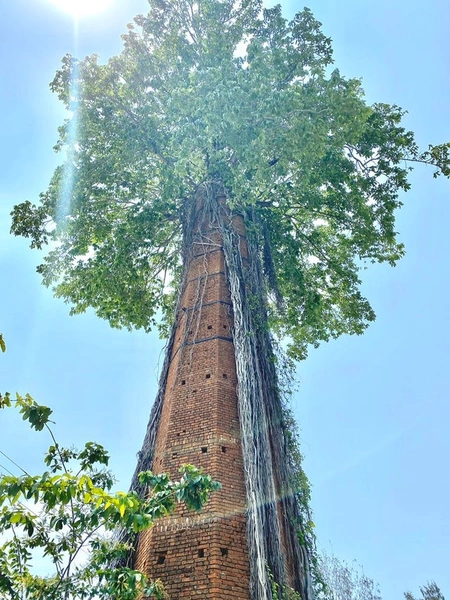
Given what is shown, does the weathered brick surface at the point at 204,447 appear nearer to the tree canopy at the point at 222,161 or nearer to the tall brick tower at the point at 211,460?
the tall brick tower at the point at 211,460

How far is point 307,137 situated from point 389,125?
121 inches

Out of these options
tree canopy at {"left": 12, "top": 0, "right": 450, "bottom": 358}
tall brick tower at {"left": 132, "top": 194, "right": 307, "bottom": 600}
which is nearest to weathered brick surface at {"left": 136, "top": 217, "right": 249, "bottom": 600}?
tall brick tower at {"left": 132, "top": 194, "right": 307, "bottom": 600}

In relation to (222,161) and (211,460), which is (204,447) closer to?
(211,460)

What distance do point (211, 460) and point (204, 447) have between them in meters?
0.25

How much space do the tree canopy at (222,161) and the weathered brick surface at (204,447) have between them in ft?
6.86

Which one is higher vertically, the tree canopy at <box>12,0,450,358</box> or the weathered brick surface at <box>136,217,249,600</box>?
the tree canopy at <box>12,0,450,358</box>

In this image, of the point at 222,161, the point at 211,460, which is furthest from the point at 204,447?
the point at 222,161

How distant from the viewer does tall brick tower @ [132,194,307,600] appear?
5.32 m

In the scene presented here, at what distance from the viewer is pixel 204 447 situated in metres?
6.56

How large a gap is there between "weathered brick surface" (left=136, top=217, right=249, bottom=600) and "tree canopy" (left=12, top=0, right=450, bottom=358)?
2.09 meters

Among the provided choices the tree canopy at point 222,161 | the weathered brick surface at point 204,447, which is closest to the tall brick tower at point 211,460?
the weathered brick surface at point 204,447

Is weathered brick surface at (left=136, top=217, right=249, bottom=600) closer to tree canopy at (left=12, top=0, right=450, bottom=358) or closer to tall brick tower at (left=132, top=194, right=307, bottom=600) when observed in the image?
tall brick tower at (left=132, top=194, right=307, bottom=600)

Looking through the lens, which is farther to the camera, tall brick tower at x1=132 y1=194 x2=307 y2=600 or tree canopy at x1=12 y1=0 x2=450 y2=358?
tree canopy at x1=12 y1=0 x2=450 y2=358

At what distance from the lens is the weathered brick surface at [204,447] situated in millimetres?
5301
